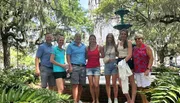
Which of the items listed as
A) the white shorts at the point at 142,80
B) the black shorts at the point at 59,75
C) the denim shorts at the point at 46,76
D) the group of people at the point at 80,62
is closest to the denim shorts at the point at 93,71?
the group of people at the point at 80,62

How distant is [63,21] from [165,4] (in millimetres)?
7653

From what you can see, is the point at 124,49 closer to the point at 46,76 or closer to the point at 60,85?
the point at 60,85

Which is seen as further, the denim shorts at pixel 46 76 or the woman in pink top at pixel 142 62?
the denim shorts at pixel 46 76

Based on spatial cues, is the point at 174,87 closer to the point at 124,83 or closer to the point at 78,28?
the point at 124,83

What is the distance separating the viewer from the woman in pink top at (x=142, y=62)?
5160 millimetres

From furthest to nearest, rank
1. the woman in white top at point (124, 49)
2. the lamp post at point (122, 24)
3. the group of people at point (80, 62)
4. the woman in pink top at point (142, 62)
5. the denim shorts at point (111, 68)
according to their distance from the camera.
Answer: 1. the lamp post at point (122, 24)
2. the denim shorts at point (111, 68)
3. the group of people at point (80, 62)
4. the woman in white top at point (124, 49)
5. the woman in pink top at point (142, 62)

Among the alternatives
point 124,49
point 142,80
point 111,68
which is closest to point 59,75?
point 111,68

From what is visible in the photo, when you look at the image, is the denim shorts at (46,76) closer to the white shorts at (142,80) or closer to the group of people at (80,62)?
the group of people at (80,62)

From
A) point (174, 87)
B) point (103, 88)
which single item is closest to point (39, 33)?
point (103, 88)

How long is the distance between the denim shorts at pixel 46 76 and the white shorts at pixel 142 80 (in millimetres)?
1643

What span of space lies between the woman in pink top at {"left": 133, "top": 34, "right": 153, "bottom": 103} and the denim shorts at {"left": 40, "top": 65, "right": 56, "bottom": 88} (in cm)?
165

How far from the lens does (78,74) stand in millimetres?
5699

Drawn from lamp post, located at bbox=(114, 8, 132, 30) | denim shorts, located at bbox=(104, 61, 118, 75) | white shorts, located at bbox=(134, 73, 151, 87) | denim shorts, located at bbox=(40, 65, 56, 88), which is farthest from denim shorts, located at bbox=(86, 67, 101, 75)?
lamp post, located at bbox=(114, 8, 132, 30)

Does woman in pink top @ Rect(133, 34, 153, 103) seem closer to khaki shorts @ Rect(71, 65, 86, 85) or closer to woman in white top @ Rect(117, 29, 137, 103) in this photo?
woman in white top @ Rect(117, 29, 137, 103)
